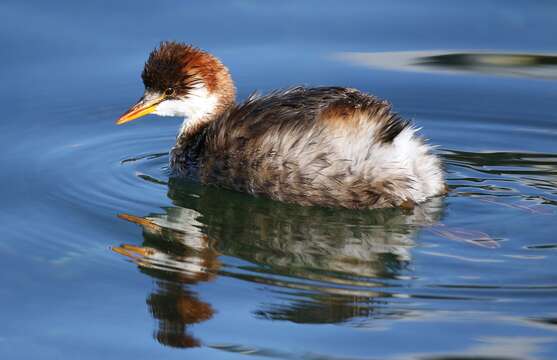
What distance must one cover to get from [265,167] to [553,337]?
2461 millimetres

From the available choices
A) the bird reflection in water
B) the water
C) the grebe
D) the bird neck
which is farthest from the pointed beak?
the bird reflection in water

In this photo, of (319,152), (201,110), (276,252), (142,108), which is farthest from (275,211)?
(142,108)

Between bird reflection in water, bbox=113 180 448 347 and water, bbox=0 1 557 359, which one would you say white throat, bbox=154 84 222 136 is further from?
bird reflection in water, bbox=113 180 448 347

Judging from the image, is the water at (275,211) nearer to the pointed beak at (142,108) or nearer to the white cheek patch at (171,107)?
the pointed beak at (142,108)

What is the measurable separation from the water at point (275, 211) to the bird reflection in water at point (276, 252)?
17 mm

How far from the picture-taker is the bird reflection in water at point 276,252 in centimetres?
591

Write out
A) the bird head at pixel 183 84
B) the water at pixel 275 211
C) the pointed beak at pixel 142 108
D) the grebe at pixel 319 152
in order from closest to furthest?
the water at pixel 275 211
the grebe at pixel 319 152
the bird head at pixel 183 84
the pointed beak at pixel 142 108

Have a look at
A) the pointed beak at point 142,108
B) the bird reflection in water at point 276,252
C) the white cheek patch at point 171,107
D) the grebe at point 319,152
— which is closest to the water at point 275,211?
the bird reflection in water at point 276,252

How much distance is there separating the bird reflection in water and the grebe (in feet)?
0.40

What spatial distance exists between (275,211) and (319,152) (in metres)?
0.52

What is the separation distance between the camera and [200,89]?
26.9ft

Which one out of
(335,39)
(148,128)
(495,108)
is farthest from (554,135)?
(148,128)

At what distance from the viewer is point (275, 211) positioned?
7.42 metres

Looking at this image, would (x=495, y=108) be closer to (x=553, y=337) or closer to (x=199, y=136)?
(x=199, y=136)
